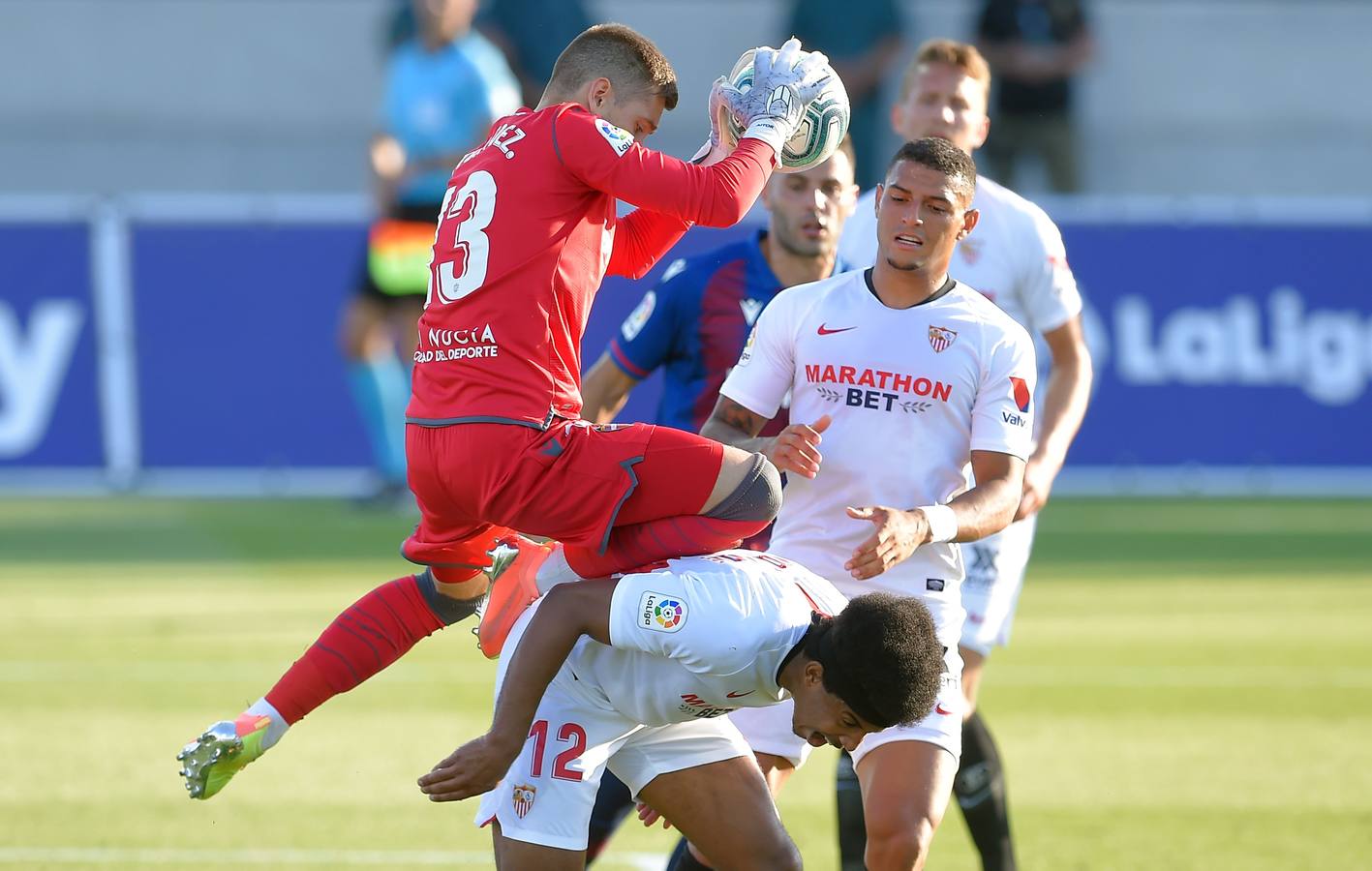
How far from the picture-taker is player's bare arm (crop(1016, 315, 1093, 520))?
597cm

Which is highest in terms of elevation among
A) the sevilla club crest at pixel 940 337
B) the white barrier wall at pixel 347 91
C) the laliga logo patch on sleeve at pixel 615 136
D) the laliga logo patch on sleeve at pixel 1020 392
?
the white barrier wall at pixel 347 91

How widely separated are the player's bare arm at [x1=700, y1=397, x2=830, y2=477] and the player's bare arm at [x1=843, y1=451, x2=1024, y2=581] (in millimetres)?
198

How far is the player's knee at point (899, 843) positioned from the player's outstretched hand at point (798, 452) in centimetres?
90

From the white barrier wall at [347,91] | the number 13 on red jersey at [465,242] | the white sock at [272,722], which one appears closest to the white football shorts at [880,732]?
the white sock at [272,722]

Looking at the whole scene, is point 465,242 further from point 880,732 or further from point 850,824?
point 850,824

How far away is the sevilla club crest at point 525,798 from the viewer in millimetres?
4863

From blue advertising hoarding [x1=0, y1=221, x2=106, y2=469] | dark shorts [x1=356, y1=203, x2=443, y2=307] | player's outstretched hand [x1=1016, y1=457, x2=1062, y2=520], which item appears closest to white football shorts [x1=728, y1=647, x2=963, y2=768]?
player's outstretched hand [x1=1016, y1=457, x2=1062, y2=520]

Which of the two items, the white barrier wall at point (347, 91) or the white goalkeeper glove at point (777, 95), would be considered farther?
the white barrier wall at point (347, 91)

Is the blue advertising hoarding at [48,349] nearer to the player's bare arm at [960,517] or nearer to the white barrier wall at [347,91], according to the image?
the white barrier wall at [347,91]

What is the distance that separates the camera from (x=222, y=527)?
46.3 feet

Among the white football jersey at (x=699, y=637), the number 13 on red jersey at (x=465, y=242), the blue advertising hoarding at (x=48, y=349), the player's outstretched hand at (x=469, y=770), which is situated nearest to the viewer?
the player's outstretched hand at (x=469, y=770)

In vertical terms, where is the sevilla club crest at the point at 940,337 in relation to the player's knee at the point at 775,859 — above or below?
above

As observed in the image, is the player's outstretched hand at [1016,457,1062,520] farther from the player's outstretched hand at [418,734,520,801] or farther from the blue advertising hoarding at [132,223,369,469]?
the blue advertising hoarding at [132,223,369,469]

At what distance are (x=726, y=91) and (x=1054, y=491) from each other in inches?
435
